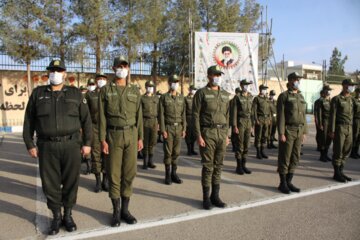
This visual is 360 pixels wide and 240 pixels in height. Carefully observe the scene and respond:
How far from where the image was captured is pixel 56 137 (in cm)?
366

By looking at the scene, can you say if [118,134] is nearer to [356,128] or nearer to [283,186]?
[283,186]

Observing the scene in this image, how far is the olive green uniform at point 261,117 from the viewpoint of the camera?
8.58m

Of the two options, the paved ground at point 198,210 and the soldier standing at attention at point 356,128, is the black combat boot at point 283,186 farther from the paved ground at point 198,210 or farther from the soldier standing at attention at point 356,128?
the soldier standing at attention at point 356,128

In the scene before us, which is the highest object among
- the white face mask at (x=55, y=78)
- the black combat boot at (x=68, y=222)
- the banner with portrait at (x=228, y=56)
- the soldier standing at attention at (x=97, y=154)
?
the banner with portrait at (x=228, y=56)

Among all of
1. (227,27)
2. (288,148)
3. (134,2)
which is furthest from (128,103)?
(227,27)

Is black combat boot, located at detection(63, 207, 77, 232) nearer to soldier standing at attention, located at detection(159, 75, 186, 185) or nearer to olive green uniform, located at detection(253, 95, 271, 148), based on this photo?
soldier standing at attention, located at detection(159, 75, 186, 185)

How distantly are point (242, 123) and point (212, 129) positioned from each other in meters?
2.53

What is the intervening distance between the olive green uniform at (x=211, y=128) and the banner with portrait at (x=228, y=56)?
330 inches

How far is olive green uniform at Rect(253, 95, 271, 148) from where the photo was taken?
338 inches

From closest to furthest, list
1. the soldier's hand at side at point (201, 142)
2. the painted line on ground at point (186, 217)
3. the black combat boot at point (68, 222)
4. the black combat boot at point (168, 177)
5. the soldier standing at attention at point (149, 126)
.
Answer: the painted line on ground at point (186, 217), the black combat boot at point (68, 222), the soldier's hand at side at point (201, 142), the black combat boot at point (168, 177), the soldier standing at attention at point (149, 126)

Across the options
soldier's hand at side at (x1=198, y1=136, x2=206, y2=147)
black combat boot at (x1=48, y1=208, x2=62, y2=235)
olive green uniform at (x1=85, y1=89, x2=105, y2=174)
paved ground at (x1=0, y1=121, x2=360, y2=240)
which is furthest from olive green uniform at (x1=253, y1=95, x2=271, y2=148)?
black combat boot at (x1=48, y1=208, x2=62, y2=235)

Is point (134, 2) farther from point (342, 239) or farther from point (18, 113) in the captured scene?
point (342, 239)

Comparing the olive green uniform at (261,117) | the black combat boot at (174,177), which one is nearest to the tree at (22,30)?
the olive green uniform at (261,117)

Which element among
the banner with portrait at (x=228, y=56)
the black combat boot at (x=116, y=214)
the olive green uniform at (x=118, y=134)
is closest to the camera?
the black combat boot at (x=116, y=214)
